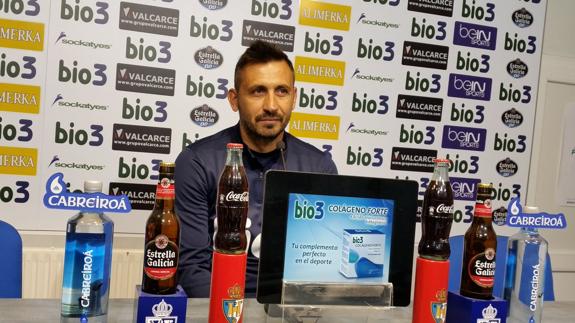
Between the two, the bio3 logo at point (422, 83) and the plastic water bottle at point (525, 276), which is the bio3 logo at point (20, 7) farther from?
the plastic water bottle at point (525, 276)

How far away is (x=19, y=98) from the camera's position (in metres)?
2.70

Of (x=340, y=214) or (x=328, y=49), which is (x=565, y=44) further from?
(x=340, y=214)

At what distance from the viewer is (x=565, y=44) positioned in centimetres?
358

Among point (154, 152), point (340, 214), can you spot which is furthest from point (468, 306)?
point (154, 152)

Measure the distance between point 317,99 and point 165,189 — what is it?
2.12 m

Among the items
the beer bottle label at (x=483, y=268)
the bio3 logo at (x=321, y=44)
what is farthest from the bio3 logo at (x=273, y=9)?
the beer bottle label at (x=483, y=268)

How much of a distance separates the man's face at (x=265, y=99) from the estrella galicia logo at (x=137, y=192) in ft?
3.21

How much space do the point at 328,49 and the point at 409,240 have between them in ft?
6.90

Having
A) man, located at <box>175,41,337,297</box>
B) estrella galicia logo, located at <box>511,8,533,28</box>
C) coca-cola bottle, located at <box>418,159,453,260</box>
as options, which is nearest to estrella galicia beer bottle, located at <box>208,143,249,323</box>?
coca-cola bottle, located at <box>418,159,453,260</box>

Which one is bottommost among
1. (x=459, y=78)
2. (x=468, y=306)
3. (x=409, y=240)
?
(x=468, y=306)

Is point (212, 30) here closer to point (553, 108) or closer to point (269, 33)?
point (269, 33)

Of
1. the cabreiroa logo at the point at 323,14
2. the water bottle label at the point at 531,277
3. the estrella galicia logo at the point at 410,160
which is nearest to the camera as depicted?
the water bottle label at the point at 531,277

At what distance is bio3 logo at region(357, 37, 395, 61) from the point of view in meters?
3.18

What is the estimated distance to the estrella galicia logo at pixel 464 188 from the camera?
337cm
